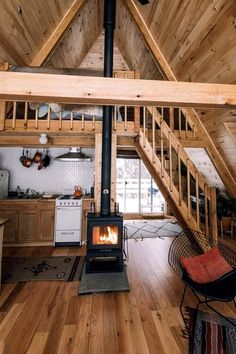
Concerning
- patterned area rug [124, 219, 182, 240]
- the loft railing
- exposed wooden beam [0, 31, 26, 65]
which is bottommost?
patterned area rug [124, 219, 182, 240]

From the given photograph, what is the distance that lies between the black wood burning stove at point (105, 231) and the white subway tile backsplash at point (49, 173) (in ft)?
6.56

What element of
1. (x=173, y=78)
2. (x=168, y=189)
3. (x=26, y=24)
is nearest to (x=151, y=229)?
(x=168, y=189)

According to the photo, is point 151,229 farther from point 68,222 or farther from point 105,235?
point 105,235

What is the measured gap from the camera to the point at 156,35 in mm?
3326

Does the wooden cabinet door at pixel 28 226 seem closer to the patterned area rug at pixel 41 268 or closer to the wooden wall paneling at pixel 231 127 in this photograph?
the patterned area rug at pixel 41 268

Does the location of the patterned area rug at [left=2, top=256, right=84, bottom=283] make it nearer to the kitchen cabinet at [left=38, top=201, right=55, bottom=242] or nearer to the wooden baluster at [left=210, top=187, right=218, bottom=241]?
the kitchen cabinet at [left=38, top=201, right=55, bottom=242]

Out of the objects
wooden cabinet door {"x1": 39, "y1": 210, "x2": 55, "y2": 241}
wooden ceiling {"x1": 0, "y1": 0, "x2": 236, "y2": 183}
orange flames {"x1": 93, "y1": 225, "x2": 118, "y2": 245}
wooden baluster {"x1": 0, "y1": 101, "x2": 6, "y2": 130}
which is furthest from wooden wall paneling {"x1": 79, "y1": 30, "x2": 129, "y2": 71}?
orange flames {"x1": 93, "y1": 225, "x2": 118, "y2": 245}

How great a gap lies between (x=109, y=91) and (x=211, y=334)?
2255mm

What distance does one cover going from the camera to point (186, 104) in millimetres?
1514

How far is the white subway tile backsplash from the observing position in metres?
4.79

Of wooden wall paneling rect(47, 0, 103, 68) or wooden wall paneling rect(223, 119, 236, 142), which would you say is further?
wooden wall paneling rect(47, 0, 103, 68)

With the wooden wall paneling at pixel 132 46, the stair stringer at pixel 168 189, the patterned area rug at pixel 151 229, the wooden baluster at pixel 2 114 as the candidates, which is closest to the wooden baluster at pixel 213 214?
the stair stringer at pixel 168 189

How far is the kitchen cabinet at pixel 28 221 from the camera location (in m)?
3.98

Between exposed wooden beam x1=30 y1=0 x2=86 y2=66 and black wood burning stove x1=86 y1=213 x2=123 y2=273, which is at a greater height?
exposed wooden beam x1=30 y1=0 x2=86 y2=66
